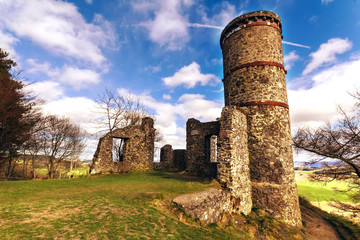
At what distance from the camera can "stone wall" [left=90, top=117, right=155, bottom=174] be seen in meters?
14.0

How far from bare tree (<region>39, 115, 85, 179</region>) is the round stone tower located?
801 inches

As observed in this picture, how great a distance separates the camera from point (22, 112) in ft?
42.4

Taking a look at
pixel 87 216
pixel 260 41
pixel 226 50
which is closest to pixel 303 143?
pixel 260 41

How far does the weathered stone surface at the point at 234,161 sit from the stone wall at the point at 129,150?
28.7 ft

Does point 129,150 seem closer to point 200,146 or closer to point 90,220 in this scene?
point 200,146

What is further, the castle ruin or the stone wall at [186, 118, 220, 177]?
the stone wall at [186, 118, 220, 177]

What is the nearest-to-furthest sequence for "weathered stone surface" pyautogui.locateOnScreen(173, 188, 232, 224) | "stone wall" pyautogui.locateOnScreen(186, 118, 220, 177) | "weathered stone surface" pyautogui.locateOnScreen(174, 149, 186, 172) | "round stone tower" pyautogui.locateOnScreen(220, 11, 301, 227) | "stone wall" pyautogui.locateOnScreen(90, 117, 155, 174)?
→ "weathered stone surface" pyautogui.locateOnScreen(173, 188, 232, 224)
"round stone tower" pyautogui.locateOnScreen(220, 11, 301, 227)
"stone wall" pyautogui.locateOnScreen(186, 118, 220, 177)
"stone wall" pyautogui.locateOnScreen(90, 117, 155, 174)
"weathered stone surface" pyautogui.locateOnScreen(174, 149, 186, 172)

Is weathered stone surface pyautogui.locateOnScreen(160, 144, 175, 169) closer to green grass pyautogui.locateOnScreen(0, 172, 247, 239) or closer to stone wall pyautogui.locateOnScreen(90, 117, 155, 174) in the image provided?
stone wall pyautogui.locateOnScreen(90, 117, 155, 174)

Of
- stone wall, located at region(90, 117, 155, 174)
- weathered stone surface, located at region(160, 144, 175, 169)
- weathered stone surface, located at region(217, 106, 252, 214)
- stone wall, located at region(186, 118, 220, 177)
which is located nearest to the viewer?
weathered stone surface, located at region(217, 106, 252, 214)

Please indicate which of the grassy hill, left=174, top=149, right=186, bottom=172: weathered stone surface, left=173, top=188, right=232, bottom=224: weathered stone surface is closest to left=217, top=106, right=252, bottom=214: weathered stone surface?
left=173, top=188, right=232, bottom=224: weathered stone surface

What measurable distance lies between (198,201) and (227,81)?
32.8ft

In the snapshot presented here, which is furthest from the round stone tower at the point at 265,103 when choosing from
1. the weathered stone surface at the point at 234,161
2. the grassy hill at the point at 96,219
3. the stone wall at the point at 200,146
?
the grassy hill at the point at 96,219

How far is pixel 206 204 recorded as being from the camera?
7.12 meters

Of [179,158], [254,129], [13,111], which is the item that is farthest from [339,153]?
[13,111]
